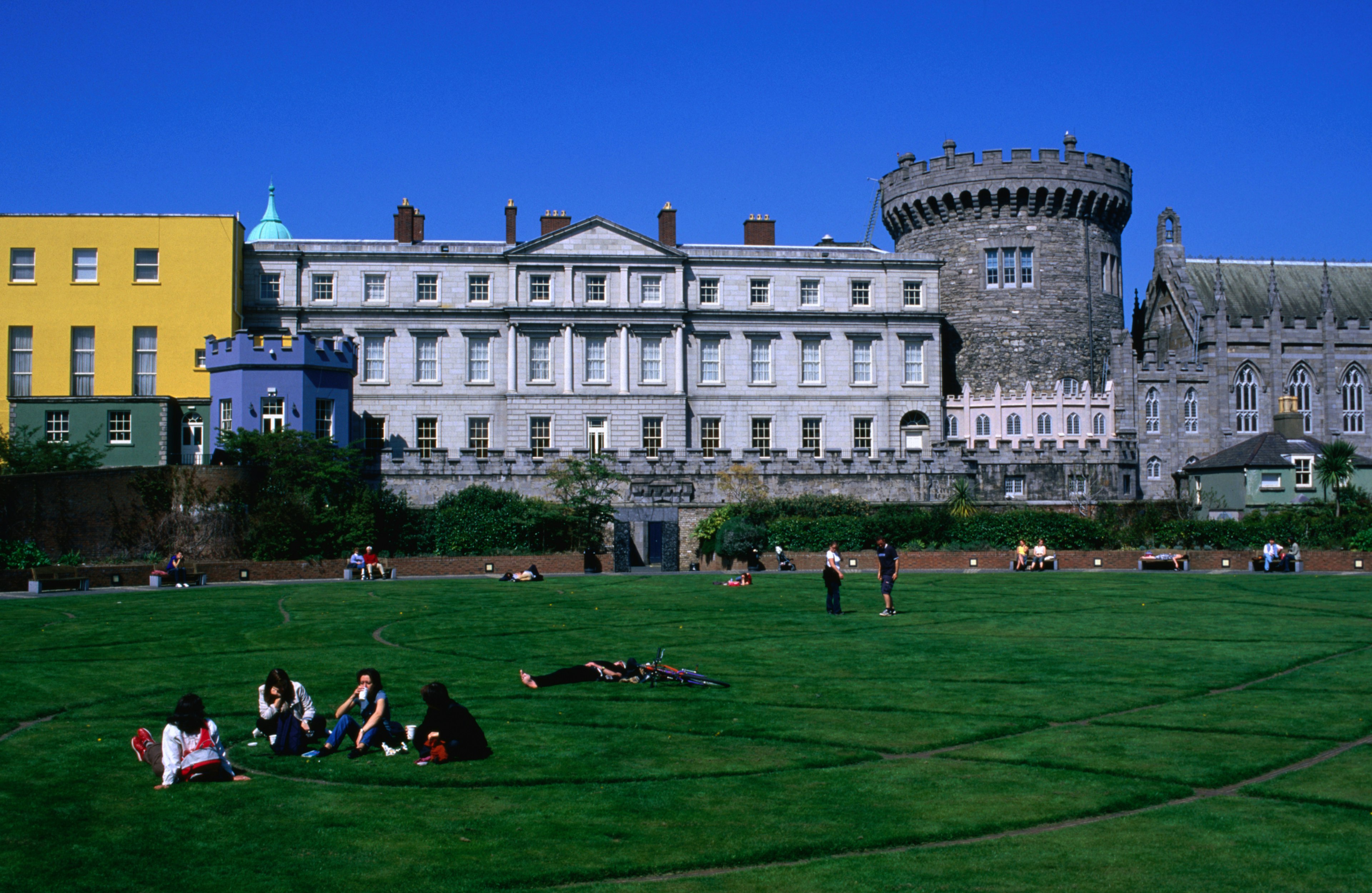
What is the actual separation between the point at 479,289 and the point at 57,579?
97.3 feet

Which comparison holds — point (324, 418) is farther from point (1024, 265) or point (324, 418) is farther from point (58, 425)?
point (1024, 265)

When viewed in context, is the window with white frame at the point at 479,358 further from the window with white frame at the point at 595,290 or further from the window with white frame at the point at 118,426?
the window with white frame at the point at 118,426

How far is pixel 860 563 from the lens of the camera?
44.7m

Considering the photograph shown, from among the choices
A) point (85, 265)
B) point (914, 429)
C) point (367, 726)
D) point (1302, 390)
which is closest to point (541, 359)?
point (914, 429)

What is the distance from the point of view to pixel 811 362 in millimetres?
63844

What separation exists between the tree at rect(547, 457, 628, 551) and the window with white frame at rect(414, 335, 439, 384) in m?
13.1

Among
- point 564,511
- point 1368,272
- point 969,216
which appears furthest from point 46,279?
point 1368,272

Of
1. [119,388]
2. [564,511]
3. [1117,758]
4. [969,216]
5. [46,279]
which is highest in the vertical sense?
[969,216]

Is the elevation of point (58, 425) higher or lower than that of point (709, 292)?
lower

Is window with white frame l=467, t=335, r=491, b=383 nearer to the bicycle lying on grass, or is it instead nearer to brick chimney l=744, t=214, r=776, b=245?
brick chimney l=744, t=214, r=776, b=245

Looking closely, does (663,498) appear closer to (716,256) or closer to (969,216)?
(716,256)

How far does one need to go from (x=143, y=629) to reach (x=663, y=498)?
27259 millimetres

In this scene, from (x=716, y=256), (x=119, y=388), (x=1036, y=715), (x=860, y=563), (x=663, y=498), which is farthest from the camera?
(x=716, y=256)

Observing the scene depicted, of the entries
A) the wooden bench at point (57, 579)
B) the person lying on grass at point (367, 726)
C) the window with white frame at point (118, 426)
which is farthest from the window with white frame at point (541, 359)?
the person lying on grass at point (367, 726)
